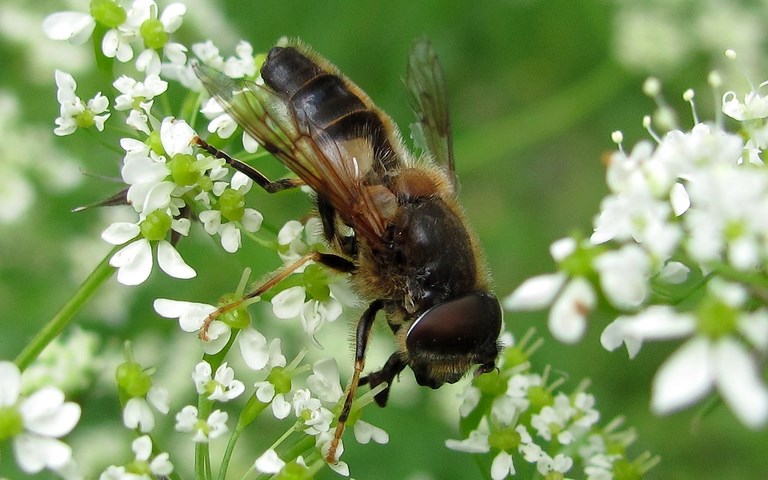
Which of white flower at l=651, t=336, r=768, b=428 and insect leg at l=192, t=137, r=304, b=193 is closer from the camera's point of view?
white flower at l=651, t=336, r=768, b=428

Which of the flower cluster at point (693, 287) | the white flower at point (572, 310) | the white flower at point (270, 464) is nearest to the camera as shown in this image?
the flower cluster at point (693, 287)

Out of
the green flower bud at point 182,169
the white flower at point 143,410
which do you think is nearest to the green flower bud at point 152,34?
the green flower bud at point 182,169

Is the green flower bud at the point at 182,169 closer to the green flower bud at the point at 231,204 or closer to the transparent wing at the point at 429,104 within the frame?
the green flower bud at the point at 231,204

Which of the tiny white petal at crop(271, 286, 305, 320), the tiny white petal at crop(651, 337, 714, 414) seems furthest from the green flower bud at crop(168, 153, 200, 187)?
the tiny white petal at crop(651, 337, 714, 414)

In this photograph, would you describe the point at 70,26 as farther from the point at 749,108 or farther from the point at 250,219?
the point at 749,108

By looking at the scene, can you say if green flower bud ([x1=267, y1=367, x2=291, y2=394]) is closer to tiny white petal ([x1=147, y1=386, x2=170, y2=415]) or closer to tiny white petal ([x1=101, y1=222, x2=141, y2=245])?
tiny white petal ([x1=147, y1=386, x2=170, y2=415])

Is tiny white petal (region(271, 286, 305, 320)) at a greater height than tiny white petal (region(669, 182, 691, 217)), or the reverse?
tiny white petal (region(669, 182, 691, 217))
